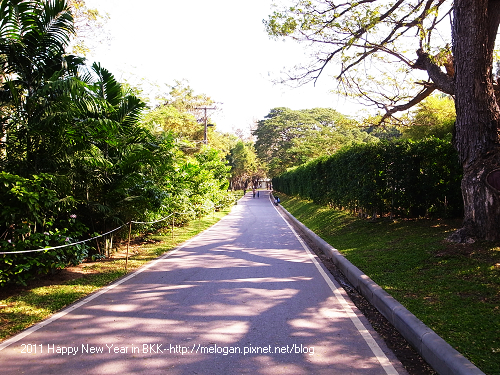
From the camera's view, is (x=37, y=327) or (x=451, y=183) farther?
(x=451, y=183)

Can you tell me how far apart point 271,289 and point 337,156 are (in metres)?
11.4

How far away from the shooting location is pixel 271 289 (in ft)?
21.3

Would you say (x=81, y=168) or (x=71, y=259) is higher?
(x=81, y=168)

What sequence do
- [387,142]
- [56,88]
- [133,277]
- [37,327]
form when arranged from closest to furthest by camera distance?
[37,327] < [56,88] < [133,277] < [387,142]

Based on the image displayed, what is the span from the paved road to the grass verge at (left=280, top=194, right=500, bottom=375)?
0.77 meters

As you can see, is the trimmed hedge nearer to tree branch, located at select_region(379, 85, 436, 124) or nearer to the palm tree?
tree branch, located at select_region(379, 85, 436, 124)

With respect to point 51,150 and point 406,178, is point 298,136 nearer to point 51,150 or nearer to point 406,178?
point 406,178

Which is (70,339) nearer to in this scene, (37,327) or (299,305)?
(37,327)

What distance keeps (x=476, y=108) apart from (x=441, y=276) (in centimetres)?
388

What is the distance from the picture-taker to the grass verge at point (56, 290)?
5.12 meters

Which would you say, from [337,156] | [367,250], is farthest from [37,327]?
[337,156]

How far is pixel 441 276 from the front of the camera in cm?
631

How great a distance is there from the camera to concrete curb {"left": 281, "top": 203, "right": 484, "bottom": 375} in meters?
3.43

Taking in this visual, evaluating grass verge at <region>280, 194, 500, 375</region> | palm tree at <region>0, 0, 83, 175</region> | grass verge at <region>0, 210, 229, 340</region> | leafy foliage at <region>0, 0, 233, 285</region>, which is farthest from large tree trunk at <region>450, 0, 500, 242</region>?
palm tree at <region>0, 0, 83, 175</region>
